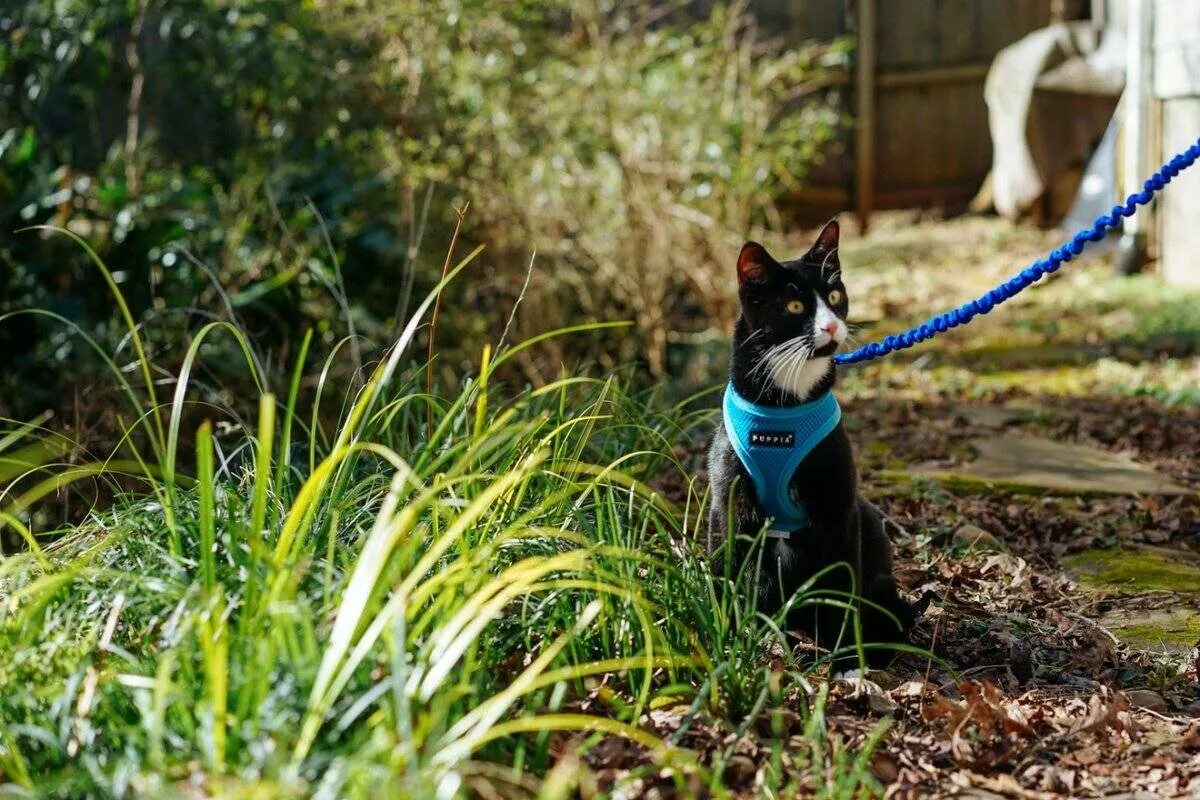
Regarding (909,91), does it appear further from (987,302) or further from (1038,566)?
(987,302)

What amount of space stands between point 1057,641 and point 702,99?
5320mm

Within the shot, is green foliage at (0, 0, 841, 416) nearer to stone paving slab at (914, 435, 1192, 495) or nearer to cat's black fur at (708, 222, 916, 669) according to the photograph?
stone paving slab at (914, 435, 1192, 495)

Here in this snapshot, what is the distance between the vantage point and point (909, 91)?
11398 millimetres

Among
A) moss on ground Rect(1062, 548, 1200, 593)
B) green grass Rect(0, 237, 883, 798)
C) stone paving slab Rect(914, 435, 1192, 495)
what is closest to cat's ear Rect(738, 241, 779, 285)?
green grass Rect(0, 237, 883, 798)

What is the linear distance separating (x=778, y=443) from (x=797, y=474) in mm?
76

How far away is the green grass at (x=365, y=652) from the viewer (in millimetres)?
1790

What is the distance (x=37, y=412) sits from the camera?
5469 mm

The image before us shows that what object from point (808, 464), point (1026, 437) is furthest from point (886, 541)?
point (1026, 437)

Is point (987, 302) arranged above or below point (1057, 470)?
above

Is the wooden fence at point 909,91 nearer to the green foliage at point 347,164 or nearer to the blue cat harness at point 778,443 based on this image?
the green foliage at point 347,164

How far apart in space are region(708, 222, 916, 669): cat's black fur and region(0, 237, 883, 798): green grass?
0.14 m

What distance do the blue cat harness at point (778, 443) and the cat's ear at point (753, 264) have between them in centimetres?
26

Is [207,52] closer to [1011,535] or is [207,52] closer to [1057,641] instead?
[1011,535]

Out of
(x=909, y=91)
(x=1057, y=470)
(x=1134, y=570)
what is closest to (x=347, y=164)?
(x=1057, y=470)
